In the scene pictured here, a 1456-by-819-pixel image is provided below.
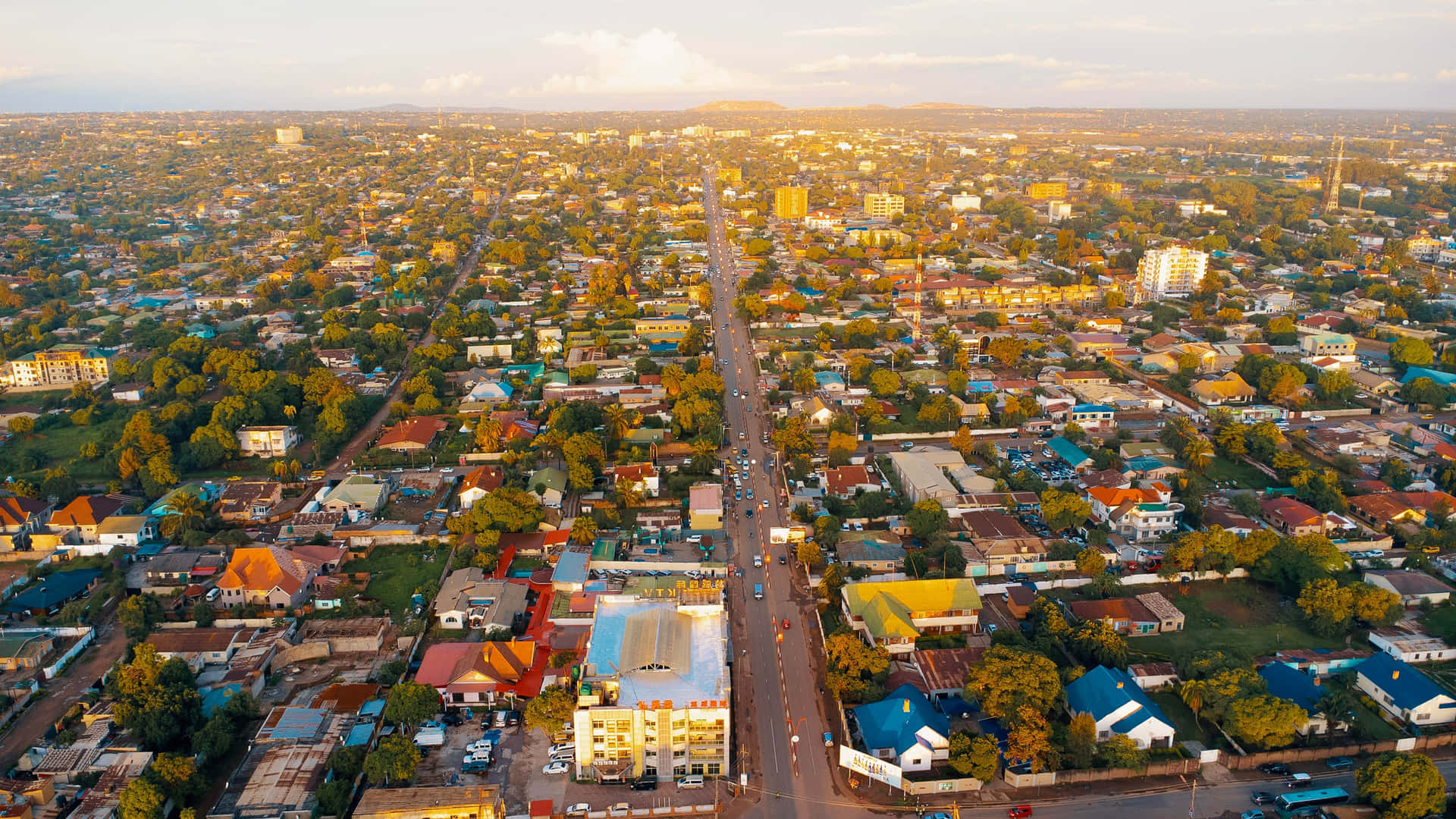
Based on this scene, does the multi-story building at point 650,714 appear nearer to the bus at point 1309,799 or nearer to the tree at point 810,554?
the tree at point 810,554

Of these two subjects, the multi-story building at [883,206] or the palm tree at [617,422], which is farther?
the multi-story building at [883,206]

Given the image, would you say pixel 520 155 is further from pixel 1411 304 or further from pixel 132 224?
pixel 1411 304

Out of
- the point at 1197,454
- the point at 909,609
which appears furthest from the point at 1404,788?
the point at 1197,454

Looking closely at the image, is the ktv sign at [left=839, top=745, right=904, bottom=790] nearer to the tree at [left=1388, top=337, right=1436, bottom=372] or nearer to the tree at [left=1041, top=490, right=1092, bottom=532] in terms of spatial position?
the tree at [left=1041, top=490, right=1092, bottom=532]

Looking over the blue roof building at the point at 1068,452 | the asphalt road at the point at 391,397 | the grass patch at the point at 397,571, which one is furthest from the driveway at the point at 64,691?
the blue roof building at the point at 1068,452

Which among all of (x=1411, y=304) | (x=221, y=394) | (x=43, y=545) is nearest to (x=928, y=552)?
(x=43, y=545)
